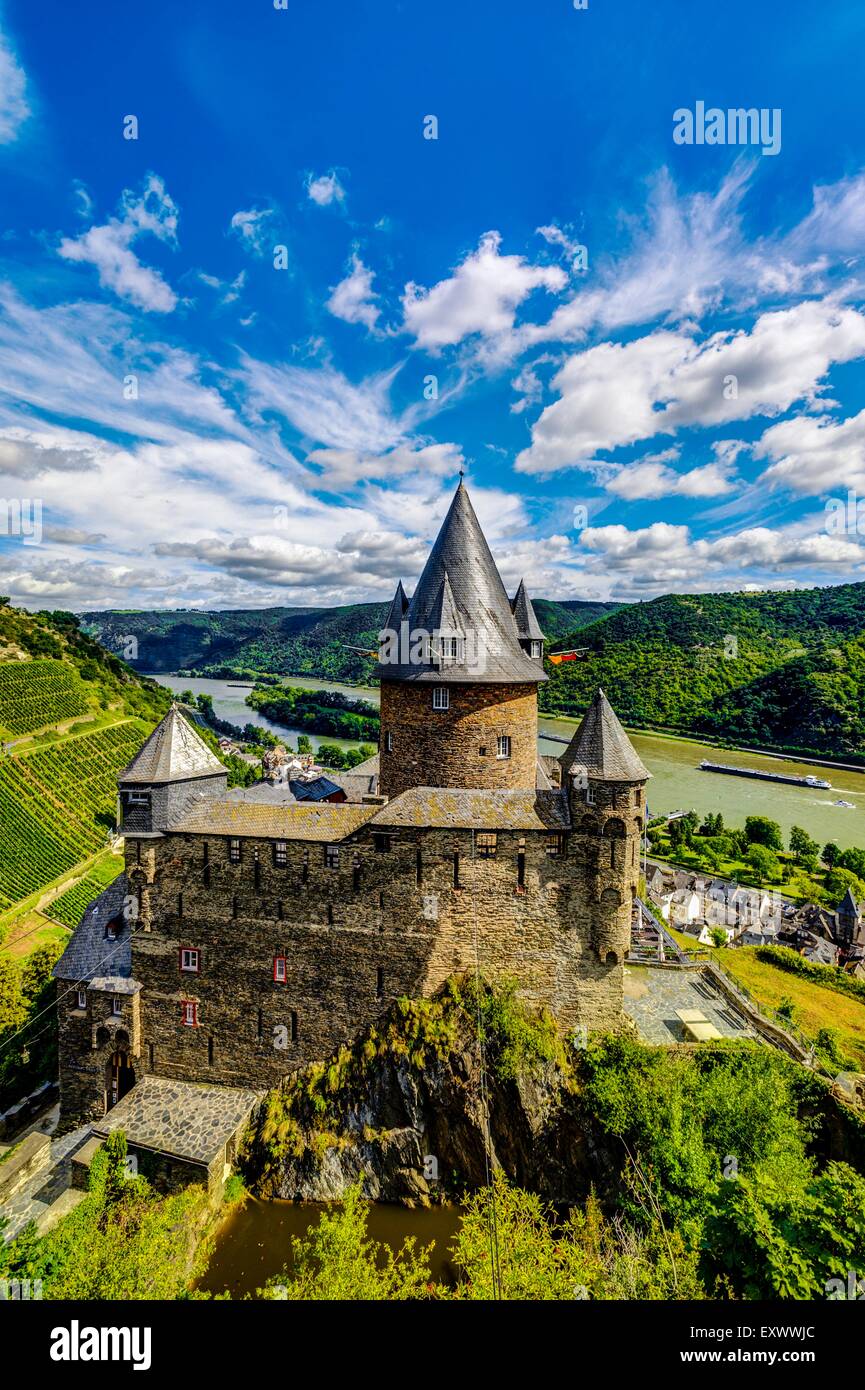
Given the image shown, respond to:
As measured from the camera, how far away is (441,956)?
55.5 ft

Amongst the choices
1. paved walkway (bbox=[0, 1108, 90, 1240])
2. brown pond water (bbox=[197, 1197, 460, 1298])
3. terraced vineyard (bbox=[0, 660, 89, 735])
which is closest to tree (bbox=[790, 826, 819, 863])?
brown pond water (bbox=[197, 1197, 460, 1298])

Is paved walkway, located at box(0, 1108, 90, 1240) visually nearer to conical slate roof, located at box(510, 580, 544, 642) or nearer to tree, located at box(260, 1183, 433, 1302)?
tree, located at box(260, 1183, 433, 1302)

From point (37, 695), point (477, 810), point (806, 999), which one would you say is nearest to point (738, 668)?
point (806, 999)

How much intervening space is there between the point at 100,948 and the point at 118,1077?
422cm

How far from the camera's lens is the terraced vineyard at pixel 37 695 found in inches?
2479

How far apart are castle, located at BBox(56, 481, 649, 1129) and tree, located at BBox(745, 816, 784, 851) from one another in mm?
53688

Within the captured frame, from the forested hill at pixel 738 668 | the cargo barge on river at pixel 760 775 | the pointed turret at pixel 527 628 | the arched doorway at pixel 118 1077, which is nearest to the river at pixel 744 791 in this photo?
the cargo barge on river at pixel 760 775

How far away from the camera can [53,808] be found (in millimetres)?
50719

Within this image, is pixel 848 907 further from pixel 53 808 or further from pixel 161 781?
pixel 53 808

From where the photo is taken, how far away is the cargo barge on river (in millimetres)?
81312

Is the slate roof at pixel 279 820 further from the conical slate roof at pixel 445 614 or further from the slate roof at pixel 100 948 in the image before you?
the conical slate roof at pixel 445 614

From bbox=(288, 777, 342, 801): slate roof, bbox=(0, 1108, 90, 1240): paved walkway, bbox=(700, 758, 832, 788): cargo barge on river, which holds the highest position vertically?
bbox=(288, 777, 342, 801): slate roof

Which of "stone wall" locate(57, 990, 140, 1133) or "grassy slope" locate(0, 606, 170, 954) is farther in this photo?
"grassy slope" locate(0, 606, 170, 954)

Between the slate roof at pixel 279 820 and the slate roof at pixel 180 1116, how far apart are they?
8543 mm
